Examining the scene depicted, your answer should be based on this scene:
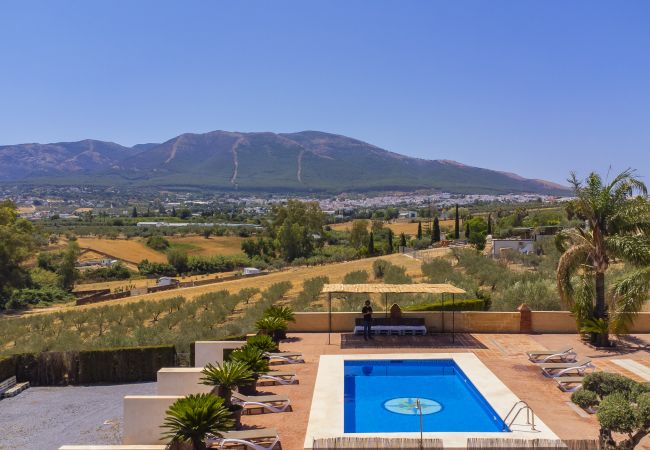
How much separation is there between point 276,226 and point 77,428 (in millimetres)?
48252

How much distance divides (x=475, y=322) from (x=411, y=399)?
602 centimetres

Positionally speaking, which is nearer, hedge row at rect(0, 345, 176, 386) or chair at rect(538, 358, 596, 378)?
chair at rect(538, 358, 596, 378)

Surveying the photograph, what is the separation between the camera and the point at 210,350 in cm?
1491

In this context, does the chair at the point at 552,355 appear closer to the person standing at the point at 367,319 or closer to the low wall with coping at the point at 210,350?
the person standing at the point at 367,319

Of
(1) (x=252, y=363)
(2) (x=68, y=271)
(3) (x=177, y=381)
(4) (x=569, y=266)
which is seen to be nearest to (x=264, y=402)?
(1) (x=252, y=363)

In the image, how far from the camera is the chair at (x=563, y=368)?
12.9 metres

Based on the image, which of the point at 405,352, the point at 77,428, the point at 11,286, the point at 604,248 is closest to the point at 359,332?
the point at 405,352

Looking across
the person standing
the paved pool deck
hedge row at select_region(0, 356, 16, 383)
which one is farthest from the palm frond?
hedge row at select_region(0, 356, 16, 383)

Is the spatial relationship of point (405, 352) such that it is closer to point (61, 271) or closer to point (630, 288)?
point (630, 288)

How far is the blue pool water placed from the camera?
1090 centimetres

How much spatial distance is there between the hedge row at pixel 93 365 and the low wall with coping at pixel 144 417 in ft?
20.0

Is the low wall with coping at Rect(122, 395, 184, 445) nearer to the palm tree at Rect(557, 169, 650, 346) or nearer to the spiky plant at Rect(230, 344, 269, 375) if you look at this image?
the spiky plant at Rect(230, 344, 269, 375)

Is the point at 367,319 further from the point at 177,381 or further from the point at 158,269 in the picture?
the point at 158,269

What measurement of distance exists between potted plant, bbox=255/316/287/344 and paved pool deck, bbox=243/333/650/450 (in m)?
0.37
